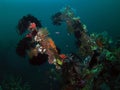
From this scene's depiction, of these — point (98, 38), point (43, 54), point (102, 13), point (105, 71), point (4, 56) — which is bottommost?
point (105, 71)

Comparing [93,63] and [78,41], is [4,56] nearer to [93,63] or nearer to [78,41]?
[78,41]

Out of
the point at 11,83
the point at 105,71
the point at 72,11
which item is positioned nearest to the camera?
the point at 105,71

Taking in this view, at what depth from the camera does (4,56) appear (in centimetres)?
1416

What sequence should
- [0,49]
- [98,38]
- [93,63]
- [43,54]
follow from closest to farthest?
[93,63] < [43,54] < [98,38] < [0,49]

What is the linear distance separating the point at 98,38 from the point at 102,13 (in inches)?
1021

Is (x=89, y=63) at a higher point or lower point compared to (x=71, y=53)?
lower

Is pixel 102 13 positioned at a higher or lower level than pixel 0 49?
higher

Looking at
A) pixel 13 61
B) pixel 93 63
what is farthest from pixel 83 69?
pixel 13 61

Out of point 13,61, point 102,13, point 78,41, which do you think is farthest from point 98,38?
point 102,13

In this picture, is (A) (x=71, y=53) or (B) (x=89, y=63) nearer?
(B) (x=89, y=63)

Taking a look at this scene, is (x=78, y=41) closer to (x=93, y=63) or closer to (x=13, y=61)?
(x=93, y=63)

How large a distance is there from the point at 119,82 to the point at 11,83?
522 centimetres

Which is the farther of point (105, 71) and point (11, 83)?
point (11, 83)

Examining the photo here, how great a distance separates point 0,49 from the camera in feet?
46.2
